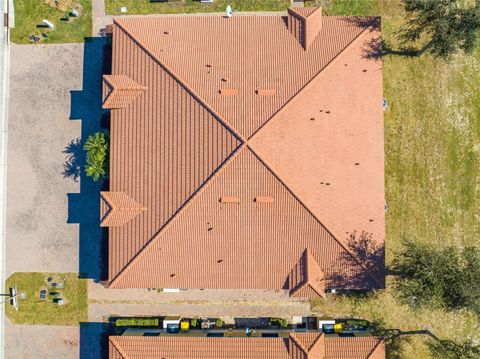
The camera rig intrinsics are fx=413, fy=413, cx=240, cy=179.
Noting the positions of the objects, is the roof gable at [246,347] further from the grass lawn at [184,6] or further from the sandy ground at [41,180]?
the grass lawn at [184,6]

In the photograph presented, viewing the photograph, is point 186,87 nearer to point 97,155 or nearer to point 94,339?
point 97,155

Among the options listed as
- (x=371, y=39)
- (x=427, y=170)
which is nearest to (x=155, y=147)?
(x=371, y=39)

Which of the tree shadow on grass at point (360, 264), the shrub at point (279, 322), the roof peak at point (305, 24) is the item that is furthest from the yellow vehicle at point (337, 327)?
the roof peak at point (305, 24)

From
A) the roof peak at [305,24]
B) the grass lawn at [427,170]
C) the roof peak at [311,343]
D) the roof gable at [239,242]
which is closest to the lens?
the roof gable at [239,242]

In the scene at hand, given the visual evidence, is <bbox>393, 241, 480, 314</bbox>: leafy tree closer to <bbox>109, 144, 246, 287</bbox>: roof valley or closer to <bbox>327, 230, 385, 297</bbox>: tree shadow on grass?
<bbox>327, 230, 385, 297</bbox>: tree shadow on grass

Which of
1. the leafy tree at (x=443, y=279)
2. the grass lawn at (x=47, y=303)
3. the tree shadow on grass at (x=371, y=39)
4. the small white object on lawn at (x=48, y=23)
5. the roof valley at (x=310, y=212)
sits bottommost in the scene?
the grass lawn at (x=47, y=303)

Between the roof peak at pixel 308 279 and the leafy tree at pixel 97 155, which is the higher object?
the leafy tree at pixel 97 155
